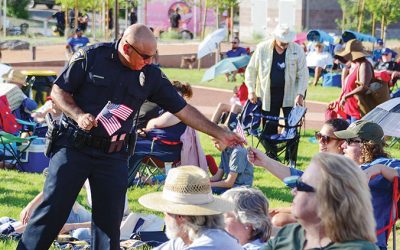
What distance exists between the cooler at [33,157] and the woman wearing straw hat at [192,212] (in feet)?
22.5

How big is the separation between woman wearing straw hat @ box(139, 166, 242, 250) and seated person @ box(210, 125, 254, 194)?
4.31m

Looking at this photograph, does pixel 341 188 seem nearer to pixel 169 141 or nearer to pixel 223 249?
pixel 223 249

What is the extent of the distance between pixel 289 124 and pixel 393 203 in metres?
6.12

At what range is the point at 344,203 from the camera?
3.67 meters

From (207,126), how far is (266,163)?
812 millimetres

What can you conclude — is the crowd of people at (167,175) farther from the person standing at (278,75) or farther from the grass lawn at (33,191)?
the person standing at (278,75)

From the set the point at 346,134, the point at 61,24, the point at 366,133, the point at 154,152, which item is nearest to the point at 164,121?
the point at 154,152

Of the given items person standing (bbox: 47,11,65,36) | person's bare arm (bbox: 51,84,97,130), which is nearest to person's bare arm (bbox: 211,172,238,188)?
person's bare arm (bbox: 51,84,97,130)

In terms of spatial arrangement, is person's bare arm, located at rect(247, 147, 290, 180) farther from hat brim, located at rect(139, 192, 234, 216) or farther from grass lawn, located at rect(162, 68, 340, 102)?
grass lawn, located at rect(162, 68, 340, 102)

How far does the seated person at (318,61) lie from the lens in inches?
1062

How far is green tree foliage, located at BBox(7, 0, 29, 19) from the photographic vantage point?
50.8m

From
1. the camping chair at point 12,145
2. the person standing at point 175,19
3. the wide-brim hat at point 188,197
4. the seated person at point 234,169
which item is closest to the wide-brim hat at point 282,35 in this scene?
the seated person at point 234,169

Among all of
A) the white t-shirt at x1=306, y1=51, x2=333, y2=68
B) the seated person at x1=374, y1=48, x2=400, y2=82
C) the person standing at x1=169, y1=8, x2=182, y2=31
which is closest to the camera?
the seated person at x1=374, y1=48, x2=400, y2=82

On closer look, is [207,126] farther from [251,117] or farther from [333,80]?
[333,80]
